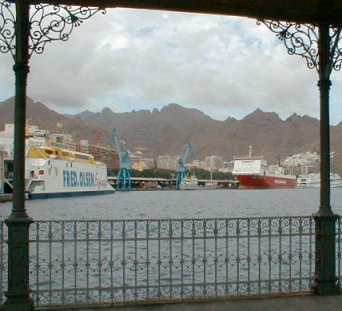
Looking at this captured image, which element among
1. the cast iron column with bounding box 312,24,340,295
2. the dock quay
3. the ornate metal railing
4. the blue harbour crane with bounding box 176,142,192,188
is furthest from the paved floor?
the dock quay

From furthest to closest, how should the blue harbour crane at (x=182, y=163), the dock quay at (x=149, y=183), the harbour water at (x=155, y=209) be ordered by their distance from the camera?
the dock quay at (x=149, y=183)
the blue harbour crane at (x=182, y=163)
the harbour water at (x=155, y=209)

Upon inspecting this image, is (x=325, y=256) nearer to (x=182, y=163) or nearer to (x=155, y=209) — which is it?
(x=155, y=209)

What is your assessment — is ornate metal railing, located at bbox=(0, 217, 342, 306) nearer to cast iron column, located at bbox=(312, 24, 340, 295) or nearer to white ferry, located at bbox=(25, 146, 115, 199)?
cast iron column, located at bbox=(312, 24, 340, 295)

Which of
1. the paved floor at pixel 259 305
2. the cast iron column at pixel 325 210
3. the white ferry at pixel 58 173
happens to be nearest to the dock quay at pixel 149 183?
the white ferry at pixel 58 173

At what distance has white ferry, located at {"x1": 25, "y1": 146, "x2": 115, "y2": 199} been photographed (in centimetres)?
6900

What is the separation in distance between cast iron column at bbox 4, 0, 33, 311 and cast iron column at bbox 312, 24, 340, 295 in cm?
415

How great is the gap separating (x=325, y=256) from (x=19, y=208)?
445 cm

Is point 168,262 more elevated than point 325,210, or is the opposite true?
point 325,210

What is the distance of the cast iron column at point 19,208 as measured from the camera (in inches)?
251

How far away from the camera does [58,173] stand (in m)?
73.6

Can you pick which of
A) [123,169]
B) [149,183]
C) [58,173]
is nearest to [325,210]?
[58,173]

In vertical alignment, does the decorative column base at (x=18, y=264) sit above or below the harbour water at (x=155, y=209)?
above

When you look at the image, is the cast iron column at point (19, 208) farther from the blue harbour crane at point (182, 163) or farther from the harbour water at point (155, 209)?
the blue harbour crane at point (182, 163)

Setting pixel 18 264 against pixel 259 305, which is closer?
pixel 18 264
